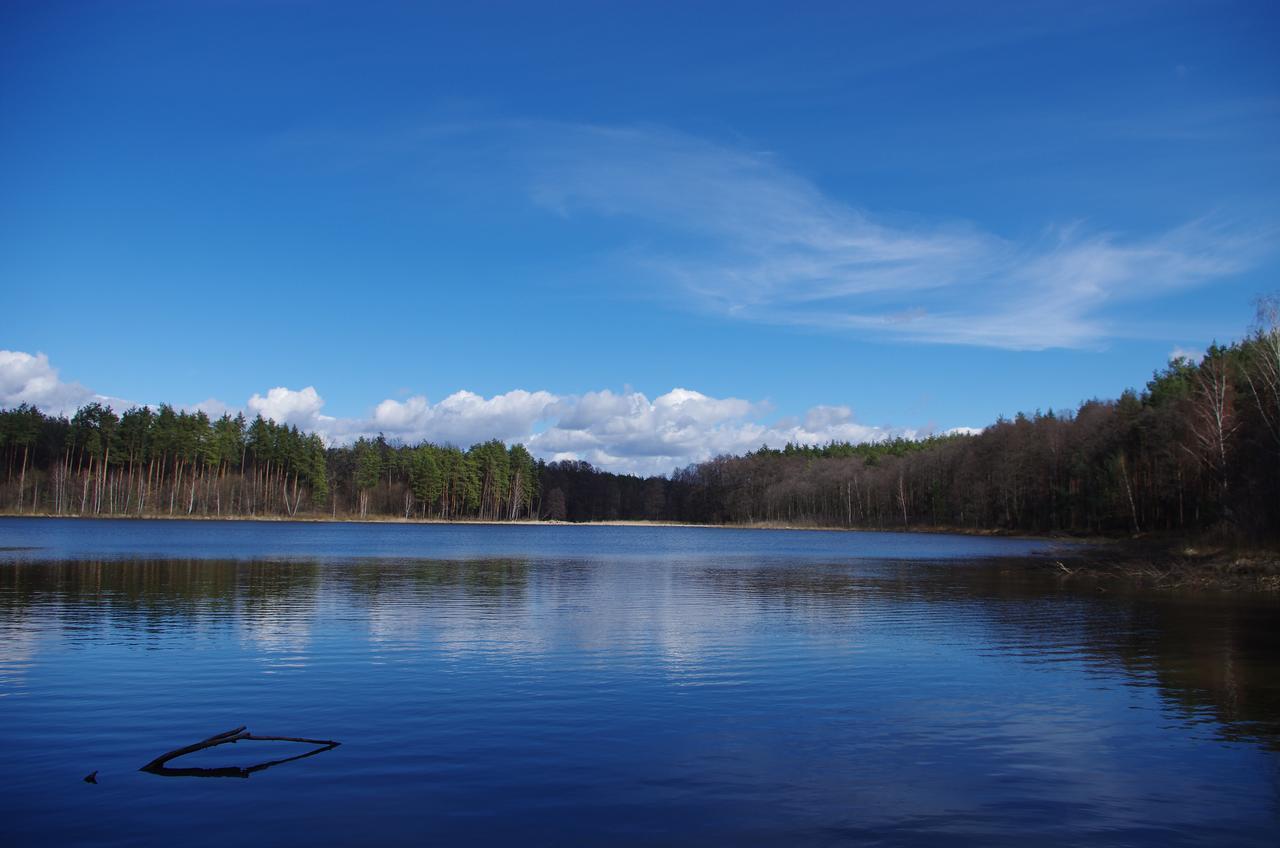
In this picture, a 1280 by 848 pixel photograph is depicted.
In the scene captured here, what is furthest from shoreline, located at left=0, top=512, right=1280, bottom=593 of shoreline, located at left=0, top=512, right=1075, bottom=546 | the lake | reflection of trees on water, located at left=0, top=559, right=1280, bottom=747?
shoreline, located at left=0, top=512, right=1075, bottom=546

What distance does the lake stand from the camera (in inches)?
388

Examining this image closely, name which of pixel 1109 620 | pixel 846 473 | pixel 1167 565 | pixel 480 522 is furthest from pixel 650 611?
pixel 480 522

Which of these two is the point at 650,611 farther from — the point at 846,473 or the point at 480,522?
the point at 480,522

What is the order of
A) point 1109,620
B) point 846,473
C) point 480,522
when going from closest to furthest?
point 1109,620 → point 846,473 → point 480,522

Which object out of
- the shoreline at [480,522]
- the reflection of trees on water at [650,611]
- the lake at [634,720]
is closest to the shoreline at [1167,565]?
the reflection of trees on water at [650,611]

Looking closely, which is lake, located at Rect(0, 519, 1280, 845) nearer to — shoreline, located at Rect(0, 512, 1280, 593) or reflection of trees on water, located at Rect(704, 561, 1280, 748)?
reflection of trees on water, located at Rect(704, 561, 1280, 748)

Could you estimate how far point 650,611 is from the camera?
29328mm

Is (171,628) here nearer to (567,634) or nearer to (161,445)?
(567,634)

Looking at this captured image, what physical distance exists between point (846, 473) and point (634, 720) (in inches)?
5926

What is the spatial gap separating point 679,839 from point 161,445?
133467mm

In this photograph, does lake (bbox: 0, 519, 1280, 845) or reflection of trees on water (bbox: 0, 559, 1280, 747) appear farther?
reflection of trees on water (bbox: 0, 559, 1280, 747)

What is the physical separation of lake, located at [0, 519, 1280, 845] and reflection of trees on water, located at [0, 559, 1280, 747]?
7.5 inches

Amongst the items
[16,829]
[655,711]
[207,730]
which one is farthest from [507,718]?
[16,829]

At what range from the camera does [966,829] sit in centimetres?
972
